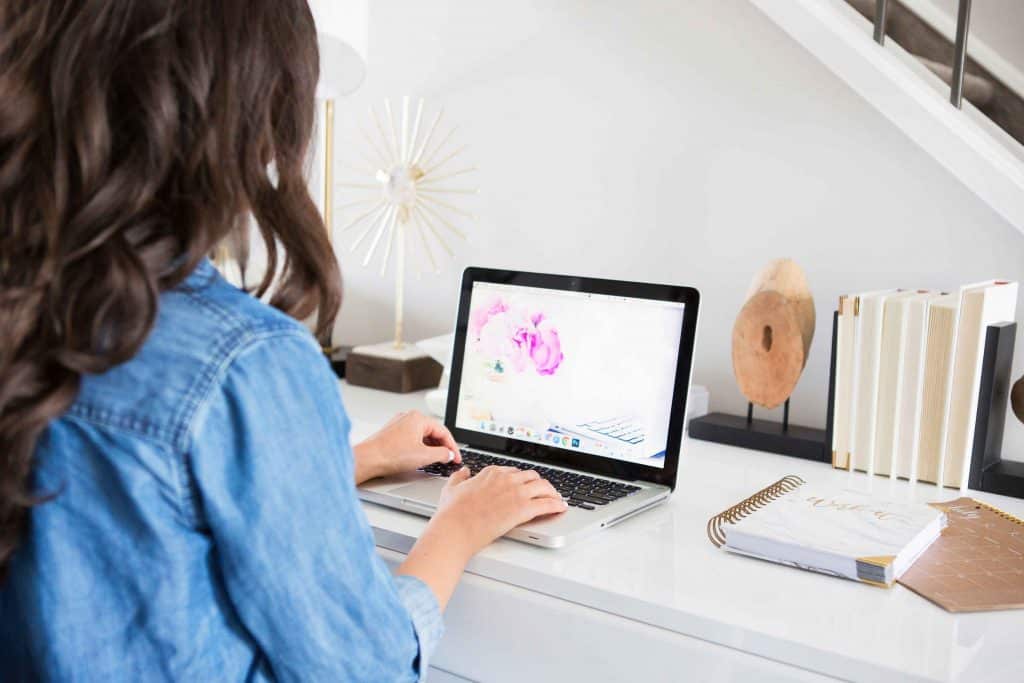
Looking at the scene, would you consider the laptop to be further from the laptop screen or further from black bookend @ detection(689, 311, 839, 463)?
black bookend @ detection(689, 311, 839, 463)

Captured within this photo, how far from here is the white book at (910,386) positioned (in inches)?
49.6

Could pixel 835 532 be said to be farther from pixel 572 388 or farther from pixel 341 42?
pixel 341 42

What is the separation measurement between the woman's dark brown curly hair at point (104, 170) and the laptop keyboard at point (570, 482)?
0.55 meters

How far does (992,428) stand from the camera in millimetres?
1267

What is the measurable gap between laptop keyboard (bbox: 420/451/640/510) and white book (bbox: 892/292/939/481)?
15.2 inches

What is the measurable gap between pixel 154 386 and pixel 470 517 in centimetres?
42

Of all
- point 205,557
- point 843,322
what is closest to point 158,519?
point 205,557

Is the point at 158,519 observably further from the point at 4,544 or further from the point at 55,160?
the point at 55,160

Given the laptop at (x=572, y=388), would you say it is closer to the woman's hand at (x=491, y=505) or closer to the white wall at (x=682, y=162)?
the woman's hand at (x=491, y=505)

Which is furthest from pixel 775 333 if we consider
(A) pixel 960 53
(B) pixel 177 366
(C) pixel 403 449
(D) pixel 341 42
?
(B) pixel 177 366

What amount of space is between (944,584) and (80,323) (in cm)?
76

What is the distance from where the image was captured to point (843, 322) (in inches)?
52.0

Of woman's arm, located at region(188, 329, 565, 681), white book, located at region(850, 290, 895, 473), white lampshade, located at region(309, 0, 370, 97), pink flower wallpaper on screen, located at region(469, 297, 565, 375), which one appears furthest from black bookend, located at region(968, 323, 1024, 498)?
white lampshade, located at region(309, 0, 370, 97)

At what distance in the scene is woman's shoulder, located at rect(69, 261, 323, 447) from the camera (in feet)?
1.99
